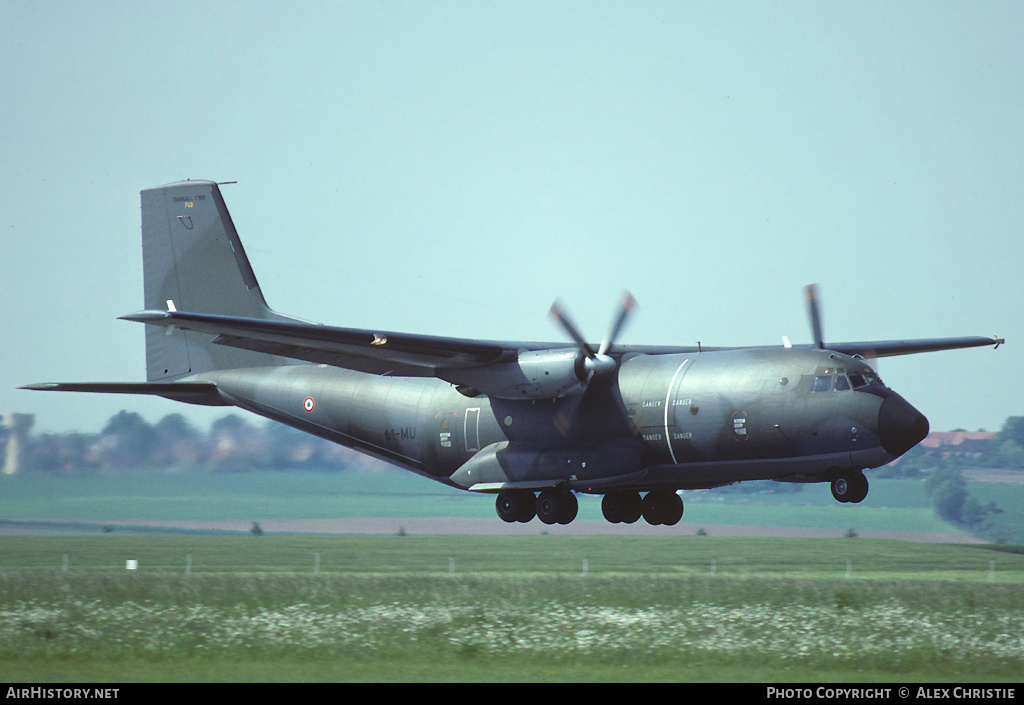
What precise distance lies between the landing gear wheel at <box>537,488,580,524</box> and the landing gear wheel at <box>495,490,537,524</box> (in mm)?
693

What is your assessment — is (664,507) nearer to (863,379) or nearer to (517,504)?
(517,504)

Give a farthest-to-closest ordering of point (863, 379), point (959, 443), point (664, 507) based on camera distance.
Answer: point (959, 443)
point (664, 507)
point (863, 379)

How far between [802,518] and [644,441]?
5252 centimetres

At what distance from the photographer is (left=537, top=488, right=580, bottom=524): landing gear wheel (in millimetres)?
28000

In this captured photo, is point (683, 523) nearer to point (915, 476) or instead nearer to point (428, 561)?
point (915, 476)

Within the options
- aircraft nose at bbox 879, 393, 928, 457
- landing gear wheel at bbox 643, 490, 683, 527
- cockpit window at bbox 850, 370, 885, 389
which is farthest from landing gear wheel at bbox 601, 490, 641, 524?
aircraft nose at bbox 879, 393, 928, 457

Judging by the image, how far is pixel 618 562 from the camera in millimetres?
67750

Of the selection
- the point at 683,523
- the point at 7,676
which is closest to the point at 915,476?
the point at 683,523

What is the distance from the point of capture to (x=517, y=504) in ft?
95.0

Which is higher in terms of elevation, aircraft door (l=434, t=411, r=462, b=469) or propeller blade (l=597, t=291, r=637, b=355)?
propeller blade (l=597, t=291, r=637, b=355)

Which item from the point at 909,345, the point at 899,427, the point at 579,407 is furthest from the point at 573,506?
the point at 909,345

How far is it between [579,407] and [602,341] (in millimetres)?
1715

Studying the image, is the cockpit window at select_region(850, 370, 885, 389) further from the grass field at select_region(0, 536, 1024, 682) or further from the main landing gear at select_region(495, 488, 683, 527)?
the main landing gear at select_region(495, 488, 683, 527)

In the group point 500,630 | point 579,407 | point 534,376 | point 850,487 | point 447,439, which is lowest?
point 500,630
